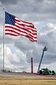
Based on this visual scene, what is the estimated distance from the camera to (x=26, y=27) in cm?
4488

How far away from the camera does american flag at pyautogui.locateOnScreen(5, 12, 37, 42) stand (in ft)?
140

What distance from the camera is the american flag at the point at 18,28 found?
42781 millimetres

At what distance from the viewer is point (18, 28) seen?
143ft

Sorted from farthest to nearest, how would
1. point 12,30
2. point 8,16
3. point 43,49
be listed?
point 43,49 → point 8,16 → point 12,30

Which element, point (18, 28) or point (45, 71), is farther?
point (45, 71)

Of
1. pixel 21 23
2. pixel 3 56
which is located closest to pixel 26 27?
pixel 21 23

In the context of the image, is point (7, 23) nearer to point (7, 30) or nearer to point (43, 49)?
point (7, 30)

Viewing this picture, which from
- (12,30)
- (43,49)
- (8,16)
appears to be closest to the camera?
(12,30)

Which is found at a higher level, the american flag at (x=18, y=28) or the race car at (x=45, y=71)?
the american flag at (x=18, y=28)

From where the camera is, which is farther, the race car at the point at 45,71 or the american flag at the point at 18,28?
the race car at the point at 45,71

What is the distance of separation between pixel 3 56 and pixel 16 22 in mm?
7486

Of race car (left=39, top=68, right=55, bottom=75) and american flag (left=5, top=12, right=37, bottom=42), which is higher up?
american flag (left=5, top=12, right=37, bottom=42)

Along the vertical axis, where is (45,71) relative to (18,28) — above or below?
below

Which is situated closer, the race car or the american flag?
the american flag
